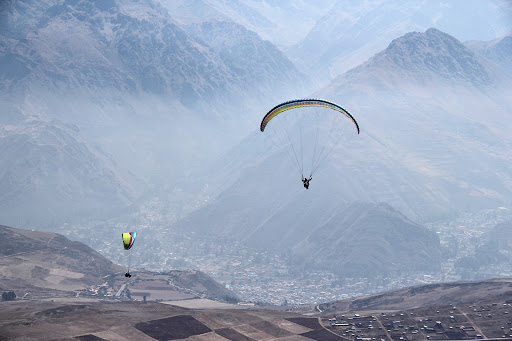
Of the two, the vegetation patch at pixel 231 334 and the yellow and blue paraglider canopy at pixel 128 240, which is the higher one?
the yellow and blue paraglider canopy at pixel 128 240

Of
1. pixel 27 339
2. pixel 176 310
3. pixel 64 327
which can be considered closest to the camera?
pixel 27 339

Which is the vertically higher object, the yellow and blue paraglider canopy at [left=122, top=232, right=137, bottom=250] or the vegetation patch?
the yellow and blue paraglider canopy at [left=122, top=232, right=137, bottom=250]

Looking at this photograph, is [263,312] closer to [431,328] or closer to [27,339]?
[431,328]

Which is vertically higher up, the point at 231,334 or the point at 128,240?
the point at 128,240

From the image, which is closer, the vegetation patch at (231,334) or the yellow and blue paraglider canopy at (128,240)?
the yellow and blue paraglider canopy at (128,240)

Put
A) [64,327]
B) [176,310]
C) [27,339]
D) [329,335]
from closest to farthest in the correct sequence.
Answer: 1. [27,339]
2. [64,327]
3. [329,335]
4. [176,310]

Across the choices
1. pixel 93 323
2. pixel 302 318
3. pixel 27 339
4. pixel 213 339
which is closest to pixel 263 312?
pixel 302 318

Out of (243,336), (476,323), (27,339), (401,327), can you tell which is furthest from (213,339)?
(476,323)

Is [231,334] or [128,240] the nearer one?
[128,240]

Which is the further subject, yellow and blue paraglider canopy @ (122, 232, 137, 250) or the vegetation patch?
the vegetation patch

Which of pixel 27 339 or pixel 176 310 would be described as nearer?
pixel 27 339
